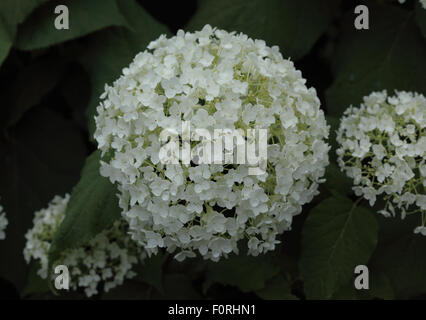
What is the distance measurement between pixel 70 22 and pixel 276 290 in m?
1.70

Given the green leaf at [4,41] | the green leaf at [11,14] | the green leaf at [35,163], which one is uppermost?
the green leaf at [11,14]

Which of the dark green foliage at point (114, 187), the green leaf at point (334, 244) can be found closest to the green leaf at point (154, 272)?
the dark green foliage at point (114, 187)

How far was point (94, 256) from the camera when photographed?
2916 millimetres

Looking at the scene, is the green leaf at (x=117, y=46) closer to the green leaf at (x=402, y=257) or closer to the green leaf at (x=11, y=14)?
the green leaf at (x=11, y=14)

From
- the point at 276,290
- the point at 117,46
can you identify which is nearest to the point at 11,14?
the point at 117,46

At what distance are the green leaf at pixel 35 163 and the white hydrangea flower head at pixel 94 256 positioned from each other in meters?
0.51

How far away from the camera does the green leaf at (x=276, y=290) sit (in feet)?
8.67

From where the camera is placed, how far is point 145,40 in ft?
10.9

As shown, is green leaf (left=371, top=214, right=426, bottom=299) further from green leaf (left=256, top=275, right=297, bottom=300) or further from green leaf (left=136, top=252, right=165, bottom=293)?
green leaf (left=136, top=252, right=165, bottom=293)

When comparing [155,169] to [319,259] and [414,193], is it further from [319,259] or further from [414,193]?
[414,193]

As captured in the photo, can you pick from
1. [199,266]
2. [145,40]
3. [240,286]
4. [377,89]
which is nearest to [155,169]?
[240,286]

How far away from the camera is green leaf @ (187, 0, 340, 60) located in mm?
3211

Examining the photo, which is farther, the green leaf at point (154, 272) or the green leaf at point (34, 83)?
the green leaf at point (34, 83)

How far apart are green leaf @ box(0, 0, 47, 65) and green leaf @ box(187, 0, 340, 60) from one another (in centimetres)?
93
